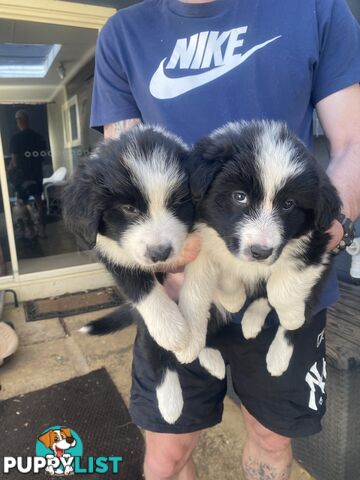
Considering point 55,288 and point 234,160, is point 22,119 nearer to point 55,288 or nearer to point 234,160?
point 55,288

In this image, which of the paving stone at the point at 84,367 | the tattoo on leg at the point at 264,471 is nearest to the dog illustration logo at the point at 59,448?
the paving stone at the point at 84,367

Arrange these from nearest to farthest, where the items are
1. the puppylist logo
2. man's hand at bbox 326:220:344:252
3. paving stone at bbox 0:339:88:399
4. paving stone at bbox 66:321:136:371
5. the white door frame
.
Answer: man's hand at bbox 326:220:344:252 < the puppylist logo < paving stone at bbox 0:339:88:399 < paving stone at bbox 66:321:136:371 < the white door frame

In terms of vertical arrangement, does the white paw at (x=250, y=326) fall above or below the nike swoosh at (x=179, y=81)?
below

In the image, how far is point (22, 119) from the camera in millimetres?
5125

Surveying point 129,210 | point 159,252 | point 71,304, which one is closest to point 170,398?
point 159,252

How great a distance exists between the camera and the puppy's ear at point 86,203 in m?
1.47

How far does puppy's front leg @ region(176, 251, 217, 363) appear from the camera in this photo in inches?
66.4

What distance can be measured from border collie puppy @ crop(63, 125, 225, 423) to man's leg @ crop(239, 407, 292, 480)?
67 centimetres

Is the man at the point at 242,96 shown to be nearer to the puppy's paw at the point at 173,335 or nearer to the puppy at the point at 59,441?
the puppy's paw at the point at 173,335

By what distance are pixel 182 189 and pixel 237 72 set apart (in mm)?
528

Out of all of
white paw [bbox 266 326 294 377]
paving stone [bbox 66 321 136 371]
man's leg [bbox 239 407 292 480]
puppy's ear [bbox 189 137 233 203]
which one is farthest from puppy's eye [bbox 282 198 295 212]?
paving stone [bbox 66 321 136 371]

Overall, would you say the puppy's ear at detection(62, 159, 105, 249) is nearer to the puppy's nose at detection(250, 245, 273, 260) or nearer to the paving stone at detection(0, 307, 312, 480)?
the puppy's nose at detection(250, 245, 273, 260)

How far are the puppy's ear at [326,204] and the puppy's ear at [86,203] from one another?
72 cm

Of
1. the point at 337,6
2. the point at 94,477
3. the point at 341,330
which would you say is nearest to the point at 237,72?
the point at 337,6
